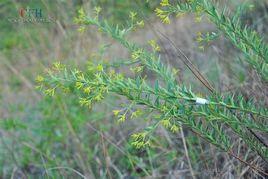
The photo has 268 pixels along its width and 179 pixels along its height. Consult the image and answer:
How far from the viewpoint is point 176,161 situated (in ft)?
7.52

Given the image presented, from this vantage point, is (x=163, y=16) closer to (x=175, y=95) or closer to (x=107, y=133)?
(x=175, y=95)

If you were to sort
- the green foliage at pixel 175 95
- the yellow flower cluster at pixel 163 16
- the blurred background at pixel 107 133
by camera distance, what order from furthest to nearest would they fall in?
1. the blurred background at pixel 107 133
2. the yellow flower cluster at pixel 163 16
3. the green foliage at pixel 175 95

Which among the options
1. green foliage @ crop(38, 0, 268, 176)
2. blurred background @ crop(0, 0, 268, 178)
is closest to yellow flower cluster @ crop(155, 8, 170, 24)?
green foliage @ crop(38, 0, 268, 176)

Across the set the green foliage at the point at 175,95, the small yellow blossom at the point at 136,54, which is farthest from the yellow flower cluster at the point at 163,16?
the small yellow blossom at the point at 136,54

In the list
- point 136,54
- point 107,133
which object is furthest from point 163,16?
point 107,133

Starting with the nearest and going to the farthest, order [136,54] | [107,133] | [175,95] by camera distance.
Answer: [175,95] < [136,54] < [107,133]

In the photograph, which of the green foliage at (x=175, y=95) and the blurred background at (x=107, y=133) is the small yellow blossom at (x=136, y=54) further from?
the blurred background at (x=107, y=133)

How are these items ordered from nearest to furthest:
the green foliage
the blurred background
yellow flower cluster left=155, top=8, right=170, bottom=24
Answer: the green foliage, yellow flower cluster left=155, top=8, right=170, bottom=24, the blurred background

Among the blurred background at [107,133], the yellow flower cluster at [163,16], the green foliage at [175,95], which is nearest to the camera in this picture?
the green foliage at [175,95]

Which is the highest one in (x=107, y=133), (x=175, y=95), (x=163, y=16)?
(x=163, y=16)

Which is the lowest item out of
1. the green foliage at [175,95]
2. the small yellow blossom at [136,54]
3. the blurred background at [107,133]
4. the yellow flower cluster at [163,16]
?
the blurred background at [107,133]

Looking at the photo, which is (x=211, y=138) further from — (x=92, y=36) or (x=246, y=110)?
(x=92, y=36)

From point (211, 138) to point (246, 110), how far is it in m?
0.18

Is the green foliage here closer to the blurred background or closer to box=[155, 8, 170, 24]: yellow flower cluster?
box=[155, 8, 170, 24]: yellow flower cluster
